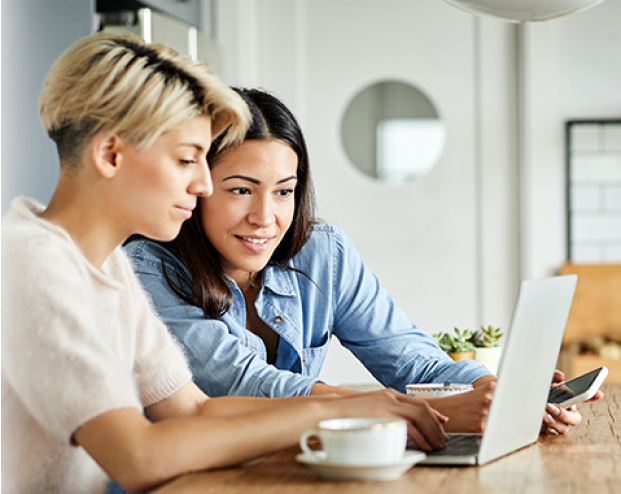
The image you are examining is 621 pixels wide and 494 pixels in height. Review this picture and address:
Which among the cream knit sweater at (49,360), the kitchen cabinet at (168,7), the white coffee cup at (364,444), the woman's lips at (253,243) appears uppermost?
the kitchen cabinet at (168,7)

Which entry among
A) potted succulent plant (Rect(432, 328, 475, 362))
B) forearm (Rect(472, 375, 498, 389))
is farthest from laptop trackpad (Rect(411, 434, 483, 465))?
potted succulent plant (Rect(432, 328, 475, 362))

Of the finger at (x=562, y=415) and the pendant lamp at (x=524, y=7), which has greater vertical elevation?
the pendant lamp at (x=524, y=7)

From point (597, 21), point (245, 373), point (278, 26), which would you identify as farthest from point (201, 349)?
point (597, 21)

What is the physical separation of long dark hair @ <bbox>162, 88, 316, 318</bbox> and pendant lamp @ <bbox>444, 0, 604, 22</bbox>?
15.3 inches

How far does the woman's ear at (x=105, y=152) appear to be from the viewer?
932 millimetres

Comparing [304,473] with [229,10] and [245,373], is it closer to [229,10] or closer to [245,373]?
[245,373]

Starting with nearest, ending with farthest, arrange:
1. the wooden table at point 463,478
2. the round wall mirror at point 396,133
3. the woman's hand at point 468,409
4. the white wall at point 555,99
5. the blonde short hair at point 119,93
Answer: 1. the wooden table at point 463,478
2. the blonde short hair at point 119,93
3. the woman's hand at point 468,409
4. the white wall at point 555,99
5. the round wall mirror at point 396,133

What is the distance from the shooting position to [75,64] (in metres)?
0.96

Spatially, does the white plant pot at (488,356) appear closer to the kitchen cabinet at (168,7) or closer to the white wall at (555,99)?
the kitchen cabinet at (168,7)

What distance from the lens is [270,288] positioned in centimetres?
153

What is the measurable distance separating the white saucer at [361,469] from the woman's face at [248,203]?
66 cm

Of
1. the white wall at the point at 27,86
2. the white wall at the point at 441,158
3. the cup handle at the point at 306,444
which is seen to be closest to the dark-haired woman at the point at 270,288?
the cup handle at the point at 306,444

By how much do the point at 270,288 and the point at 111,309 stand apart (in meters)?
0.55

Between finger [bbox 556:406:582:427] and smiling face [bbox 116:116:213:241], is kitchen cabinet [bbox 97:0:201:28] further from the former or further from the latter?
finger [bbox 556:406:582:427]
